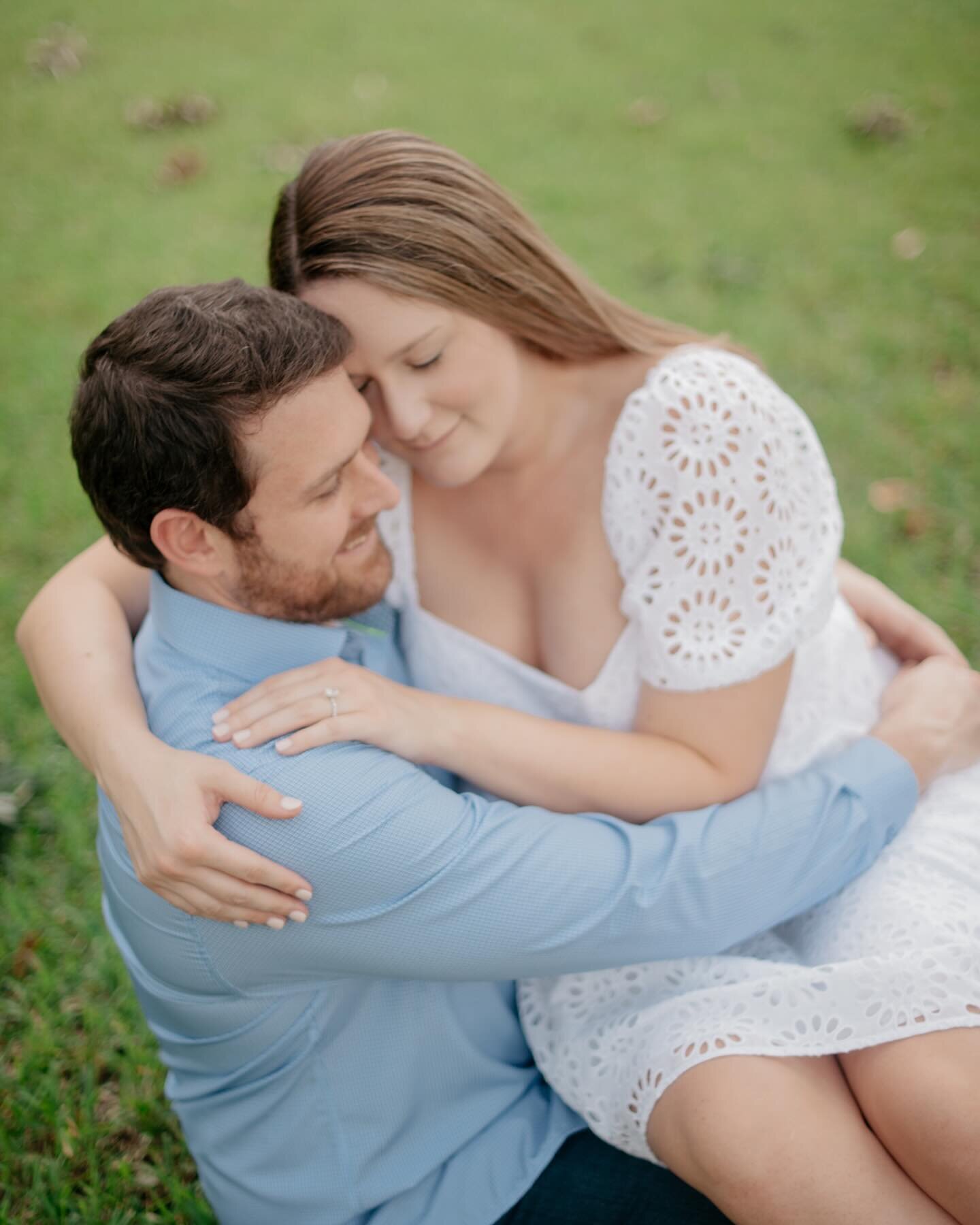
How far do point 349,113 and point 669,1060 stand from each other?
246 inches

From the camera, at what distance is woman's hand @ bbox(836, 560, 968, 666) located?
105 inches

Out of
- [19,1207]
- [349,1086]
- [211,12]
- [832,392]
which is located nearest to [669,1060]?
[349,1086]

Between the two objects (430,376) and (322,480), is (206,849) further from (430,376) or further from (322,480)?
(430,376)

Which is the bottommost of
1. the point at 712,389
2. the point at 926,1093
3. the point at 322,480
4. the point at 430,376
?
the point at 926,1093

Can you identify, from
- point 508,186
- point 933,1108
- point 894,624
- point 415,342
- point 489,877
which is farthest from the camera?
point 508,186

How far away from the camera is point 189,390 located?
185cm

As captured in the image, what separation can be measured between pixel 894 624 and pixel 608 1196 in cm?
153

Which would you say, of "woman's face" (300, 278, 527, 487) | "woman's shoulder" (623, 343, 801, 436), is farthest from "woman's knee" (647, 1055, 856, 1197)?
"woman's face" (300, 278, 527, 487)

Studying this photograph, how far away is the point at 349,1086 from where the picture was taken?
1.99 meters

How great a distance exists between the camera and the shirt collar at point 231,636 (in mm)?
2006

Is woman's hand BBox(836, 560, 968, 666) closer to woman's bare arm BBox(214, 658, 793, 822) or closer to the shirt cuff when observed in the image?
the shirt cuff

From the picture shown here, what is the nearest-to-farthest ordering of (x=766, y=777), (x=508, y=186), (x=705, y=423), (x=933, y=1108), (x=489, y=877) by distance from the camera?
(x=933, y=1108) → (x=489, y=877) → (x=705, y=423) → (x=766, y=777) → (x=508, y=186)

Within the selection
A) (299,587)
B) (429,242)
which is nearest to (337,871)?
(299,587)

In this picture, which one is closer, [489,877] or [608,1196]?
[489,877]
